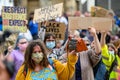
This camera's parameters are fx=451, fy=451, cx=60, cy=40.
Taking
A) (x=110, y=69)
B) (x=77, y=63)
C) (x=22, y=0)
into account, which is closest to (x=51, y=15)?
(x=110, y=69)

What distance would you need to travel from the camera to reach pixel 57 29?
8805 millimetres

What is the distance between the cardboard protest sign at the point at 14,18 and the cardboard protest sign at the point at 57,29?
488 mm

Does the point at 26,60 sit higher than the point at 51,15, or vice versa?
the point at 51,15

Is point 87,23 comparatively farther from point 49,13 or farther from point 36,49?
point 49,13

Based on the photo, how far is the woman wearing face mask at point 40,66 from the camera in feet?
17.6

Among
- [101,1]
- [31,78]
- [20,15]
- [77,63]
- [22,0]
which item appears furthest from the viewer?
[22,0]

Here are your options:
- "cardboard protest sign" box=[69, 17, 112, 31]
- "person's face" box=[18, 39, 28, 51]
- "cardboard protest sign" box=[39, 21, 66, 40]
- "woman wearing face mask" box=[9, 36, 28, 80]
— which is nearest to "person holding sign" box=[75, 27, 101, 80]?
"cardboard protest sign" box=[69, 17, 112, 31]

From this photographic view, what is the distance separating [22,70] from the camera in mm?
5445

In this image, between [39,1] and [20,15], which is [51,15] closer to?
[20,15]

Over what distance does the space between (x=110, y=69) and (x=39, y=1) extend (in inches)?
727

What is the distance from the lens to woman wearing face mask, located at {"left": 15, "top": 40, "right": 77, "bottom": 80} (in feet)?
17.6

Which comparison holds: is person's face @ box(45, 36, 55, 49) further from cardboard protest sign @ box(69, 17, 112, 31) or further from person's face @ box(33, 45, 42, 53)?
person's face @ box(33, 45, 42, 53)

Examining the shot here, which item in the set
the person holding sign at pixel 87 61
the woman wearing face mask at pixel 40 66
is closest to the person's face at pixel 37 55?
the woman wearing face mask at pixel 40 66

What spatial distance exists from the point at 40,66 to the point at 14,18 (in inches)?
152
